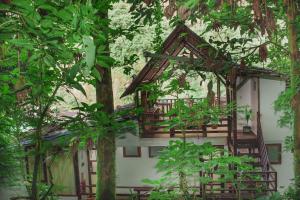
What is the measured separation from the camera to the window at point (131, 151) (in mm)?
14734

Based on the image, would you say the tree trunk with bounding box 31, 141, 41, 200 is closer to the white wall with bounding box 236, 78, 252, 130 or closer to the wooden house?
the wooden house

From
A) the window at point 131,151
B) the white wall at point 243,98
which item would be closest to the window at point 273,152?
the white wall at point 243,98

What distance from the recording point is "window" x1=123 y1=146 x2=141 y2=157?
48.3 ft

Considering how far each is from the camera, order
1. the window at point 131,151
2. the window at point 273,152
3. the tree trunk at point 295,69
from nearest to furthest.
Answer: the tree trunk at point 295,69 → the window at point 273,152 → the window at point 131,151

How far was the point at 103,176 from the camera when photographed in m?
9.29

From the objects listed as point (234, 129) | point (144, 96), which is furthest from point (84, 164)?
point (234, 129)

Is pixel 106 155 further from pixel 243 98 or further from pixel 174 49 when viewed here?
pixel 243 98

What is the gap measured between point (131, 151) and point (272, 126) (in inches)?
246

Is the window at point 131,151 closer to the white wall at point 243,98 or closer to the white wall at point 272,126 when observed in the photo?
the white wall at point 243,98

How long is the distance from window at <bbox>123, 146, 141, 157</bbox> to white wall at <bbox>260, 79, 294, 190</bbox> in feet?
18.2

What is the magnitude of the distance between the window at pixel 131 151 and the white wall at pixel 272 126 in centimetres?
555

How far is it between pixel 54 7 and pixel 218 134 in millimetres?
11478

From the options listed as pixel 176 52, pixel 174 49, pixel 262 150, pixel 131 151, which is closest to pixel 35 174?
pixel 174 49

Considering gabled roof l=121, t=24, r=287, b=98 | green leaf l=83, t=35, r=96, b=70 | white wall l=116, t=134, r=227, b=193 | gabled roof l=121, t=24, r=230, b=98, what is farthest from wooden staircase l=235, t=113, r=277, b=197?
green leaf l=83, t=35, r=96, b=70
